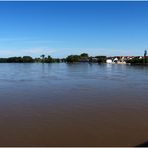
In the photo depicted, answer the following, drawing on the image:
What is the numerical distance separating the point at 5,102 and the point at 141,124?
6.26 meters

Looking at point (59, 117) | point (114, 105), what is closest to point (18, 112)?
point (59, 117)

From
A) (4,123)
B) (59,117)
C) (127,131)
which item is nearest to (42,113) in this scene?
(59,117)

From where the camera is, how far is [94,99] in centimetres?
1330

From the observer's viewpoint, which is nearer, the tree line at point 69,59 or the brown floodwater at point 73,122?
the brown floodwater at point 73,122

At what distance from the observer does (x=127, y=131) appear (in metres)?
7.95

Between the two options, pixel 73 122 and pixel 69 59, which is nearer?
pixel 73 122

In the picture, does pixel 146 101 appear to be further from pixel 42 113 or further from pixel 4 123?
pixel 4 123

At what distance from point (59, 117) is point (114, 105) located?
3.09 m

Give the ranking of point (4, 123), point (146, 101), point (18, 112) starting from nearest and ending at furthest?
point (4, 123)
point (18, 112)
point (146, 101)

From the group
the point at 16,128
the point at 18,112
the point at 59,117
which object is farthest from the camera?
the point at 18,112

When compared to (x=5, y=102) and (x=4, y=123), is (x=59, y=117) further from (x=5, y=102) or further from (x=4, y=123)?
(x=5, y=102)

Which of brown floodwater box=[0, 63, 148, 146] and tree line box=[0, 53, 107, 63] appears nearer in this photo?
brown floodwater box=[0, 63, 148, 146]

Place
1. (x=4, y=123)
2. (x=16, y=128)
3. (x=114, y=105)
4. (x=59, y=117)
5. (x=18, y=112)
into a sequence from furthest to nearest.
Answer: (x=114, y=105), (x=18, y=112), (x=59, y=117), (x=4, y=123), (x=16, y=128)

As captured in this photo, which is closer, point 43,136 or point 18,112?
point 43,136
